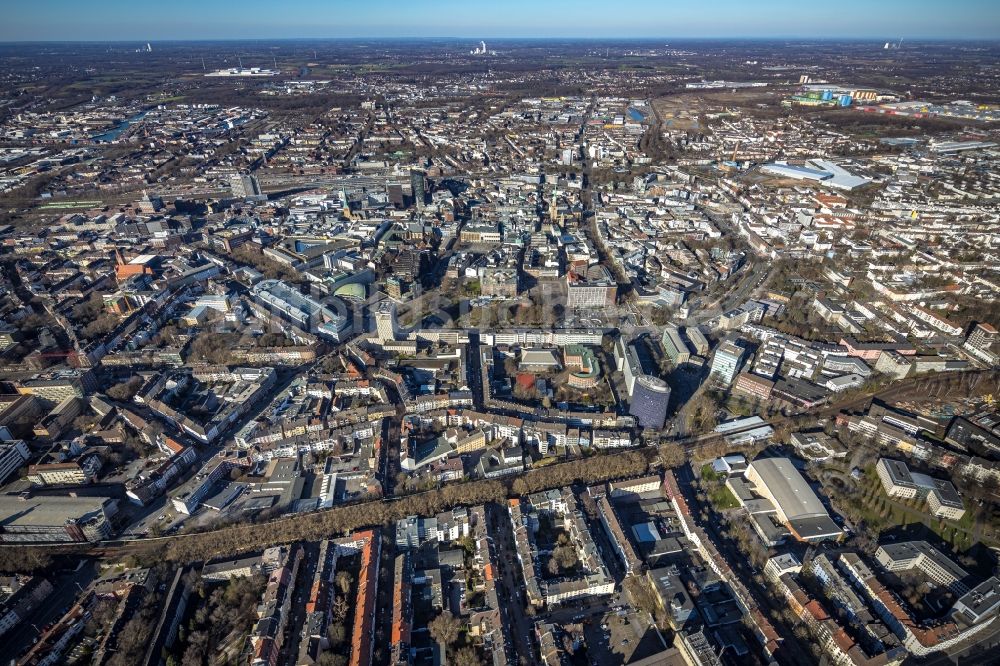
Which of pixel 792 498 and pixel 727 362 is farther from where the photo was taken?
pixel 727 362

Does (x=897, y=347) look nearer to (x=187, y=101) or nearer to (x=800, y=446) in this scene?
(x=800, y=446)

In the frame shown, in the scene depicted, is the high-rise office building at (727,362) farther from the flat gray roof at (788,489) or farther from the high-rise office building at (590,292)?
the high-rise office building at (590,292)

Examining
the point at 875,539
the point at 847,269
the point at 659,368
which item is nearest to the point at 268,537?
the point at 659,368

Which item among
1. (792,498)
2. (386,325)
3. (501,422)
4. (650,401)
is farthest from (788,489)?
(386,325)

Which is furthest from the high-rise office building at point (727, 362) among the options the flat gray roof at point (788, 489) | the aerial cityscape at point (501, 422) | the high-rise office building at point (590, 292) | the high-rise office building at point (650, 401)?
the high-rise office building at point (590, 292)

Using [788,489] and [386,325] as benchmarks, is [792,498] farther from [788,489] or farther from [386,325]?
[386,325]

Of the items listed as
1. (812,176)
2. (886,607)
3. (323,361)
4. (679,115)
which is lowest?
(886,607)

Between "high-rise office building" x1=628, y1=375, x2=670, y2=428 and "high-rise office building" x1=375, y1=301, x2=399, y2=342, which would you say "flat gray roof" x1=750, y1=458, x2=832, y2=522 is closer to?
"high-rise office building" x1=628, y1=375, x2=670, y2=428

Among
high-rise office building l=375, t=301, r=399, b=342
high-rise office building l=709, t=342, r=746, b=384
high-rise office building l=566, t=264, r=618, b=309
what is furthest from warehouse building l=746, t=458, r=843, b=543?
high-rise office building l=375, t=301, r=399, b=342

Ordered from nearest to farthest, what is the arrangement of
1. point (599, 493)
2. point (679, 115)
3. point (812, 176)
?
1. point (599, 493)
2. point (812, 176)
3. point (679, 115)
